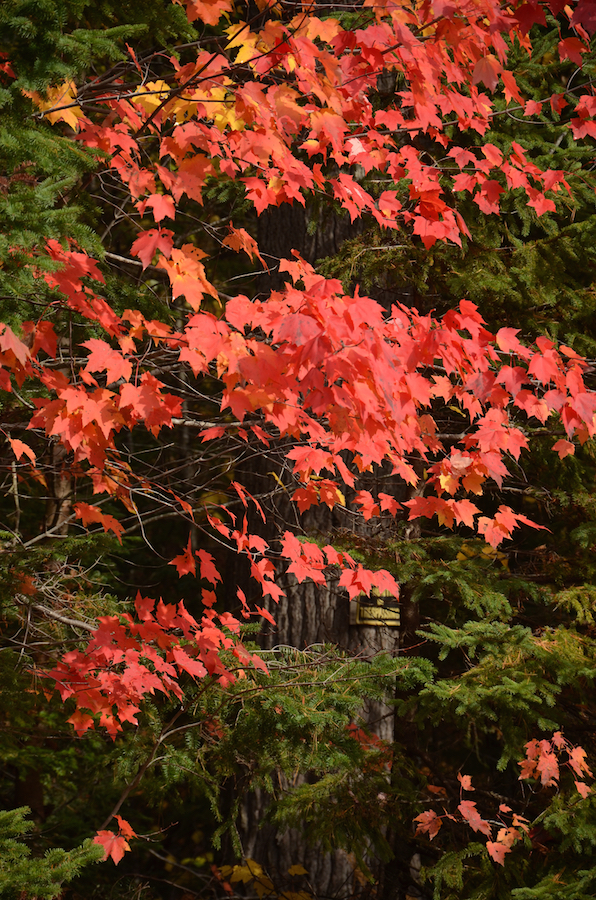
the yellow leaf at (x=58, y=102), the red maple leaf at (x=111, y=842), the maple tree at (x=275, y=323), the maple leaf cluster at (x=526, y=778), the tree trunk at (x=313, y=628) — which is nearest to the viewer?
the yellow leaf at (x=58, y=102)

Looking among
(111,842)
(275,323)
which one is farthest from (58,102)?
(111,842)

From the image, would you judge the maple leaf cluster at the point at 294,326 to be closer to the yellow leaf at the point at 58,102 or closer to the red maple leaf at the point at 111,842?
the yellow leaf at the point at 58,102

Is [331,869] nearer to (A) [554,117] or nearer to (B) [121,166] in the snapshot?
(B) [121,166]

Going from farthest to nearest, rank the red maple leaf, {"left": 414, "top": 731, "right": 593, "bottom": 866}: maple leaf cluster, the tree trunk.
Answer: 1. the tree trunk
2. the red maple leaf
3. {"left": 414, "top": 731, "right": 593, "bottom": 866}: maple leaf cluster

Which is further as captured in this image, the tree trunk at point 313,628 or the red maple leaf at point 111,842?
the tree trunk at point 313,628

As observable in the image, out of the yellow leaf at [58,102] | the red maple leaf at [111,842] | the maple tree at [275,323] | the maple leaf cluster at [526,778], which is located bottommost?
the red maple leaf at [111,842]

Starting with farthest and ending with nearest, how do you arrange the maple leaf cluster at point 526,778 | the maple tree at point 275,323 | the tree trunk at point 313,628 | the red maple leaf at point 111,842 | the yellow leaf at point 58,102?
the tree trunk at point 313,628
the red maple leaf at point 111,842
the maple leaf cluster at point 526,778
the maple tree at point 275,323
the yellow leaf at point 58,102

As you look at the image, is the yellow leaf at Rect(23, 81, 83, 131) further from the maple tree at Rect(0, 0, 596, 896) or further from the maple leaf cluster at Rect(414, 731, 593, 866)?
the maple leaf cluster at Rect(414, 731, 593, 866)

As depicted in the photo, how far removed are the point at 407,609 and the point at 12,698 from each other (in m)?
2.12

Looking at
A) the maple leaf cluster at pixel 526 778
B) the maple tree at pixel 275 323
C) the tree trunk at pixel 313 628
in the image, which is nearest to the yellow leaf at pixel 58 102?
the maple tree at pixel 275 323

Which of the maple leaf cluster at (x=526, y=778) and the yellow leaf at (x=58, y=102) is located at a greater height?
the yellow leaf at (x=58, y=102)

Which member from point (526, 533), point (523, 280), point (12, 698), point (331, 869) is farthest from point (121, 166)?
point (526, 533)

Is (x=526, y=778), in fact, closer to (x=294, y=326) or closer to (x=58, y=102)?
(x=294, y=326)

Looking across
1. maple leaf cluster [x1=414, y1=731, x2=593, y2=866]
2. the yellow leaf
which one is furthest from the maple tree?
maple leaf cluster [x1=414, y1=731, x2=593, y2=866]
